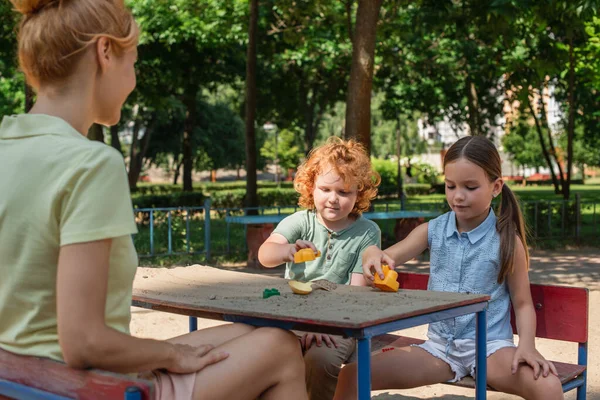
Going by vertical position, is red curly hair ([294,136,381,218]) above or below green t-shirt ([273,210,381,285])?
above

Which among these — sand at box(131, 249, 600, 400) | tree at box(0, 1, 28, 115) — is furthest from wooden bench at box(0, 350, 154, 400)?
tree at box(0, 1, 28, 115)

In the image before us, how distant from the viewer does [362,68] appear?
31.9 feet

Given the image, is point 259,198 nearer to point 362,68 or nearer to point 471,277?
point 362,68

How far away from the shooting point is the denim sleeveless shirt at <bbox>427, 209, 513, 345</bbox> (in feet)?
10.9

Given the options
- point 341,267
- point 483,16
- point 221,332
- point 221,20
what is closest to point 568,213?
point 483,16

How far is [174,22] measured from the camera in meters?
19.0

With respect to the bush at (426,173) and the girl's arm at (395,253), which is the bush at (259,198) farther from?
the girl's arm at (395,253)

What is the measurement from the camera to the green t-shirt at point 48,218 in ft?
5.55

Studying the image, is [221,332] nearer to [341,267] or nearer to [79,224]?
[79,224]

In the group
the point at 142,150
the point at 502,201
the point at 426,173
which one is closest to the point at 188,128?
the point at 142,150

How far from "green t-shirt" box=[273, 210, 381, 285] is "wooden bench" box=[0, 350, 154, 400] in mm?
1946

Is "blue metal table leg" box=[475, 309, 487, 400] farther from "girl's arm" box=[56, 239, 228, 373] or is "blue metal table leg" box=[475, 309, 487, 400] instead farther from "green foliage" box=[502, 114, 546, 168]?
"green foliage" box=[502, 114, 546, 168]

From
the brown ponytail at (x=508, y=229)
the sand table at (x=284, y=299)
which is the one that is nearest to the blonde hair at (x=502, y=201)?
the brown ponytail at (x=508, y=229)

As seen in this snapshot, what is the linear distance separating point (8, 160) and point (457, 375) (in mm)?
2080
